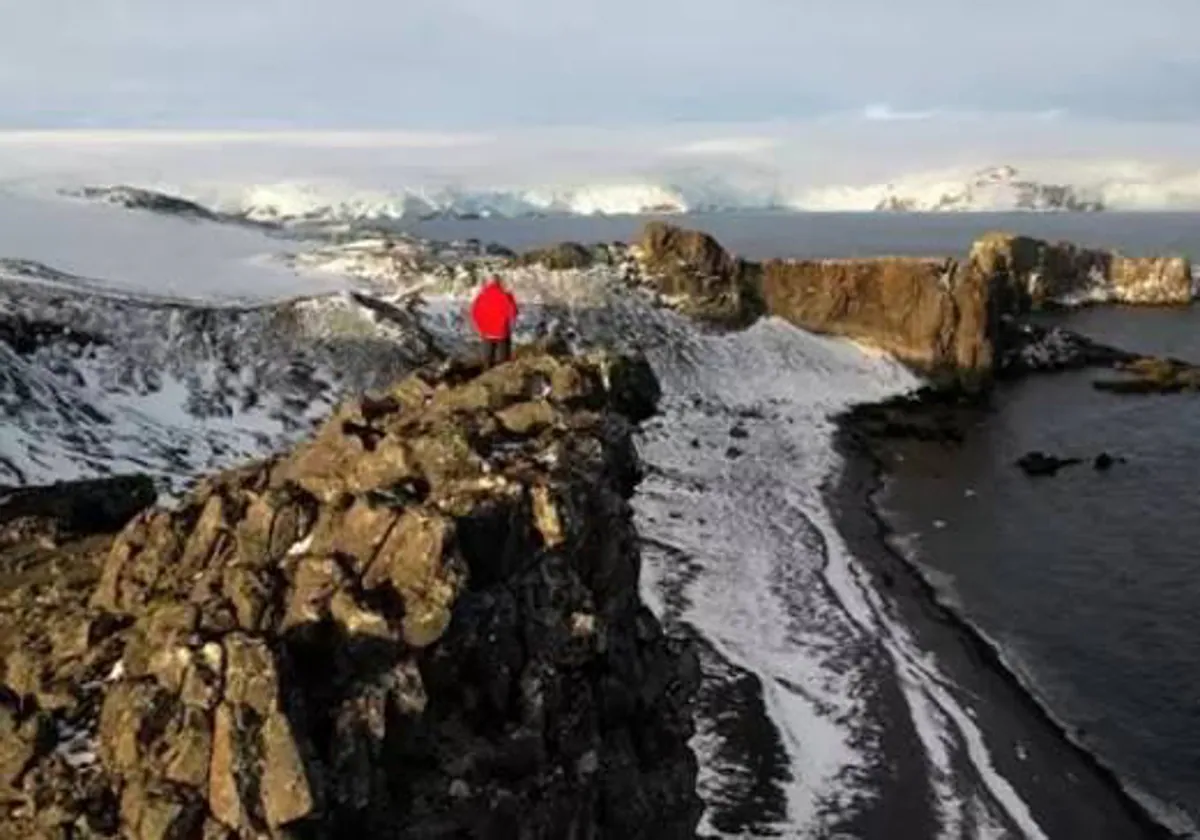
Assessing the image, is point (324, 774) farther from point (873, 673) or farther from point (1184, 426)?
point (1184, 426)

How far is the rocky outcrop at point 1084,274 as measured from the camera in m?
139

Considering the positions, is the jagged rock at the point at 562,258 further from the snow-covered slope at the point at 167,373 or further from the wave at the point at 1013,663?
the wave at the point at 1013,663

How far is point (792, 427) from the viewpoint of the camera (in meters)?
74.1

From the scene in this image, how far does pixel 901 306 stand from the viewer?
94.8 m

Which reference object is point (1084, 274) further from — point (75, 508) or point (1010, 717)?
point (75, 508)

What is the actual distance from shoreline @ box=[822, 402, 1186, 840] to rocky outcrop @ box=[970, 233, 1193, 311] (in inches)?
3522

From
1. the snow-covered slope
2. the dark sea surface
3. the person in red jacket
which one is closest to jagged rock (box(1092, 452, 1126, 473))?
the dark sea surface

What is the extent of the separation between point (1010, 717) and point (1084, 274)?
394 feet

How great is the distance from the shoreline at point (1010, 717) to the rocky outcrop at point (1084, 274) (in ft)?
294

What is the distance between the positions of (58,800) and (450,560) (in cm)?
510

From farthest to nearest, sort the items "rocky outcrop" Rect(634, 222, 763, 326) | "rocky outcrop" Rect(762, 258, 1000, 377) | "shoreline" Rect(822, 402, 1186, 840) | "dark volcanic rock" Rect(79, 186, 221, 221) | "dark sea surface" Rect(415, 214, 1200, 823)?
1. "dark volcanic rock" Rect(79, 186, 221, 221)
2. "rocky outcrop" Rect(634, 222, 763, 326)
3. "rocky outcrop" Rect(762, 258, 1000, 377)
4. "dark sea surface" Rect(415, 214, 1200, 823)
5. "shoreline" Rect(822, 402, 1186, 840)

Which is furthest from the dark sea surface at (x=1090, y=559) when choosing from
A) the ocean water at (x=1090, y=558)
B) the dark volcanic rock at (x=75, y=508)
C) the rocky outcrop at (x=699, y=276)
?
the dark volcanic rock at (x=75, y=508)

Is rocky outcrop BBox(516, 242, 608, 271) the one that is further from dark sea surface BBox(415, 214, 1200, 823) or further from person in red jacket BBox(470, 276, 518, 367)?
person in red jacket BBox(470, 276, 518, 367)

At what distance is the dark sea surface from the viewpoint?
115 feet
